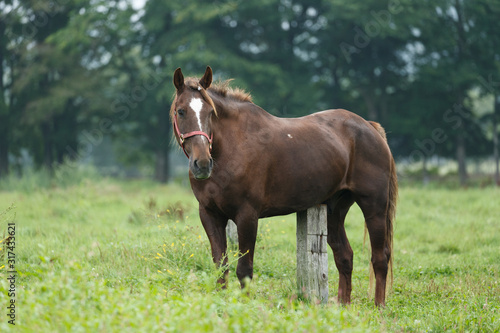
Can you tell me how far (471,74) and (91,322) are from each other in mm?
23407

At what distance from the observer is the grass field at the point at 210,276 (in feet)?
11.1

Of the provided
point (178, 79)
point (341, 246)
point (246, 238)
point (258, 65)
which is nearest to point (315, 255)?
point (341, 246)

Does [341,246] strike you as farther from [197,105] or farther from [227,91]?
[197,105]

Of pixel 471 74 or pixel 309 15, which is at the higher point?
pixel 309 15

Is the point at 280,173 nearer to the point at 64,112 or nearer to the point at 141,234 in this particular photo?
the point at 141,234

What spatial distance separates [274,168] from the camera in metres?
5.14

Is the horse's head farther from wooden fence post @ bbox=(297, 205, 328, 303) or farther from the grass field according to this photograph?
wooden fence post @ bbox=(297, 205, 328, 303)

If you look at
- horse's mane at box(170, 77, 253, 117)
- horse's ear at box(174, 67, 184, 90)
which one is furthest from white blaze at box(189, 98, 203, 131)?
horse's ear at box(174, 67, 184, 90)

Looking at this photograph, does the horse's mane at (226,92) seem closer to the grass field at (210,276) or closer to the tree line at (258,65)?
the grass field at (210,276)

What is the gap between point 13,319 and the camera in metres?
3.52

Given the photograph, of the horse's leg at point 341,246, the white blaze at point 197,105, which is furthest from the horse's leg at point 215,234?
the horse's leg at point 341,246

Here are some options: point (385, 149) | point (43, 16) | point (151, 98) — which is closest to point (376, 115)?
point (151, 98)

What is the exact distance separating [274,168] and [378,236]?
1.70 m

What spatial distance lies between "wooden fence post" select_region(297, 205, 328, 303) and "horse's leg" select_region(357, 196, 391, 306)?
608mm
